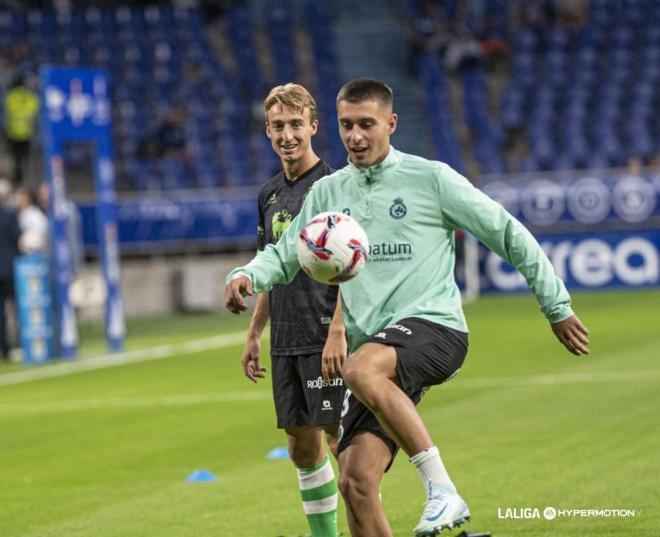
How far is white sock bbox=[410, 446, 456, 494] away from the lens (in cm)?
588

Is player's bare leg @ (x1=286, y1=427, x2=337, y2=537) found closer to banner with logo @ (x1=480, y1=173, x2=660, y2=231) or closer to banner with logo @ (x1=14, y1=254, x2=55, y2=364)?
banner with logo @ (x1=14, y1=254, x2=55, y2=364)

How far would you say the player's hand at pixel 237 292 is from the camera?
20.2ft

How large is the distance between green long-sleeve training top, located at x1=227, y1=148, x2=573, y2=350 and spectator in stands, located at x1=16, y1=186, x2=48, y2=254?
50.4 feet

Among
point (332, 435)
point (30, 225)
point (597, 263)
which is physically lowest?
point (597, 263)

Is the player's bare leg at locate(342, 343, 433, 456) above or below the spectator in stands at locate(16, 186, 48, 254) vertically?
above

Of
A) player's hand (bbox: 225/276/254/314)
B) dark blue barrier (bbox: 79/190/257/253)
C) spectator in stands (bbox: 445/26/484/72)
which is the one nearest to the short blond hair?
Result: player's hand (bbox: 225/276/254/314)

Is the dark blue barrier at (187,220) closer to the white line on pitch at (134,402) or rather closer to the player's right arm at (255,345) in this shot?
the white line on pitch at (134,402)

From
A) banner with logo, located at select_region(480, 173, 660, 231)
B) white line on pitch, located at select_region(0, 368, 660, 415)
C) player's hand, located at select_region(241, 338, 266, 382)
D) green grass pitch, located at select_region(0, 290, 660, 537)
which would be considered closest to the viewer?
player's hand, located at select_region(241, 338, 266, 382)

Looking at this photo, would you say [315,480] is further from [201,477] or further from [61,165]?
[61,165]

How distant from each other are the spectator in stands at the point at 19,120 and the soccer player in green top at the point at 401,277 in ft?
83.6

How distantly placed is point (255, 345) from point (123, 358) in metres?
12.8

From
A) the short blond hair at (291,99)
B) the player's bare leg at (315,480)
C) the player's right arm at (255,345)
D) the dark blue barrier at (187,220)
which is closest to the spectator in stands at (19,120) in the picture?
the dark blue barrier at (187,220)

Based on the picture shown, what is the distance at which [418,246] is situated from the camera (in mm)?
6270

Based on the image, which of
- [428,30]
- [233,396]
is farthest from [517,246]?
[428,30]
